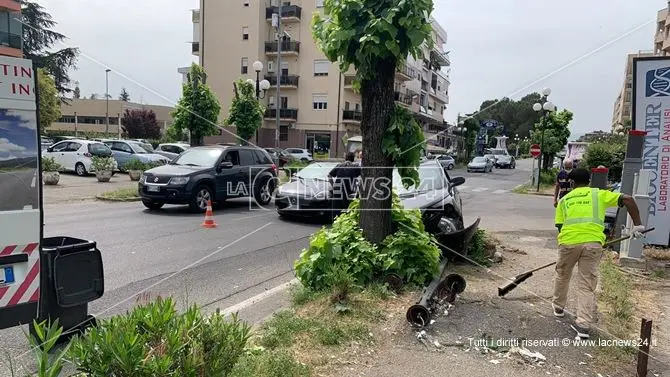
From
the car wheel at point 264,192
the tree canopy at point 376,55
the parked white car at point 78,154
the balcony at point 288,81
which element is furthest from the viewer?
the balcony at point 288,81

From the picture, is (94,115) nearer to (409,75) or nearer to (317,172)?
(409,75)

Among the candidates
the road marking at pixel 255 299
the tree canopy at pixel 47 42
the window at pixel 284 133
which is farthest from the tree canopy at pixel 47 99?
the road marking at pixel 255 299

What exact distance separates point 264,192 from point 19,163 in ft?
37.3

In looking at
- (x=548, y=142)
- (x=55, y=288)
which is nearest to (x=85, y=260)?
(x=55, y=288)

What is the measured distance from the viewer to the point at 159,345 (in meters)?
2.51

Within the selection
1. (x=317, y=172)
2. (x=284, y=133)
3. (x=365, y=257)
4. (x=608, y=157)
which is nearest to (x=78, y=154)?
(x=317, y=172)

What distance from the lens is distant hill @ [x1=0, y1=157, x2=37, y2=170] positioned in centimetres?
365

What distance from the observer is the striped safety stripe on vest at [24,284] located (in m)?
3.77

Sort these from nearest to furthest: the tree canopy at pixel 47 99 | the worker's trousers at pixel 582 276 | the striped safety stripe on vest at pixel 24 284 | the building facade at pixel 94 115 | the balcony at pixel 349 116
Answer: the striped safety stripe on vest at pixel 24 284
the worker's trousers at pixel 582 276
the tree canopy at pixel 47 99
the balcony at pixel 349 116
the building facade at pixel 94 115

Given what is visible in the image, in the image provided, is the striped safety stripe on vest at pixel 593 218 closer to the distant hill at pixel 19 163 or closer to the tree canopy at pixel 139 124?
the distant hill at pixel 19 163

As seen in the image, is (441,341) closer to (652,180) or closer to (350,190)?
(652,180)

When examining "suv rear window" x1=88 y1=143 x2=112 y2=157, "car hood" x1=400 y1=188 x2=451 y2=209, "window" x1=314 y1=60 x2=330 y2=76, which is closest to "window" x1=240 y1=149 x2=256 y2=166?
"car hood" x1=400 y1=188 x2=451 y2=209

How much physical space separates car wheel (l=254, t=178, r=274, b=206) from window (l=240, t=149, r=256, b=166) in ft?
2.58

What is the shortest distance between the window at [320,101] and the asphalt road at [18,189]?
45036mm
